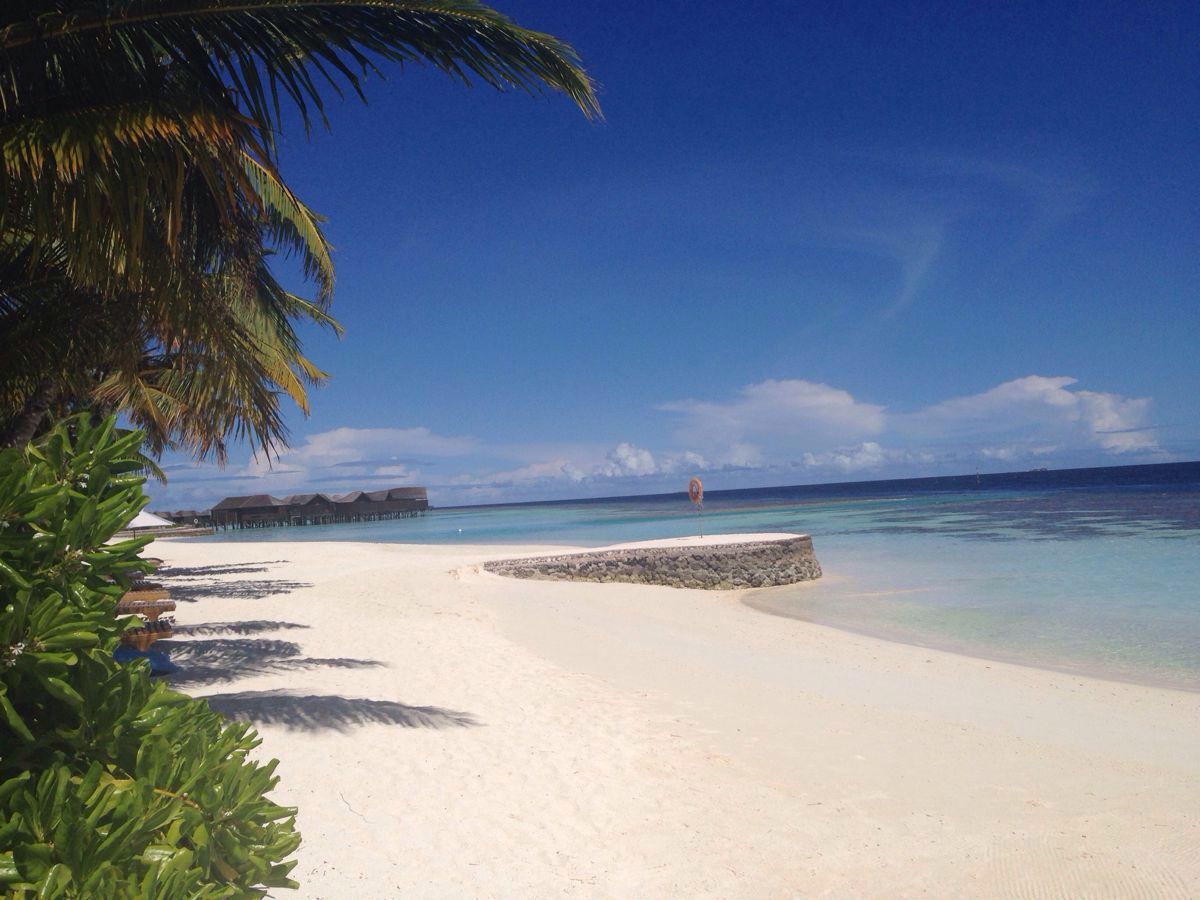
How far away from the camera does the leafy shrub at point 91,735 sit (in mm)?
1390

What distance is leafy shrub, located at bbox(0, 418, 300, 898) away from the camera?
1390 mm

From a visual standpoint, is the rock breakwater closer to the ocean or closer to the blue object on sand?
the ocean

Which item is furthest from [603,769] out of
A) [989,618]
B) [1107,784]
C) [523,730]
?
[989,618]

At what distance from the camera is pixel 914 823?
14.7ft

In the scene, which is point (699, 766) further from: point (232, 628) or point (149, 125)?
point (232, 628)

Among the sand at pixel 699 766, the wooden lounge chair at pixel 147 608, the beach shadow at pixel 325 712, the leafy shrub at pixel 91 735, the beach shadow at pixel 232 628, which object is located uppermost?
the leafy shrub at pixel 91 735

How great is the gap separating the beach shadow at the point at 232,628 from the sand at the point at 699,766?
0.34 ft

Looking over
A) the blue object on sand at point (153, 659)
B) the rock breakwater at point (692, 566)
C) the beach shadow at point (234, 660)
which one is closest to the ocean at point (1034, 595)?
Result: the rock breakwater at point (692, 566)

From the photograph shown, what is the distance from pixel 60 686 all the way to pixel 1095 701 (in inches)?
339

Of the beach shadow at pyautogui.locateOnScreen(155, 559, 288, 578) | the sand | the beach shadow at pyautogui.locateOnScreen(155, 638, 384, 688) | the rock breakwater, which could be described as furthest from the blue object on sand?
the beach shadow at pyautogui.locateOnScreen(155, 559, 288, 578)

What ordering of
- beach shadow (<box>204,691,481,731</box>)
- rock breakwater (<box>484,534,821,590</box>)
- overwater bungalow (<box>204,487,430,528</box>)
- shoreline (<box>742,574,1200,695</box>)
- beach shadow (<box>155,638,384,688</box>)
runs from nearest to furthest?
beach shadow (<box>204,691,481,731</box>) → beach shadow (<box>155,638,384,688</box>) → shoreline (<box>742,574,1200,695</box>) → rock breakwater (<box>484,534,821,590</box>) → overwater bungalow (<box>204,487,430,528</box>)

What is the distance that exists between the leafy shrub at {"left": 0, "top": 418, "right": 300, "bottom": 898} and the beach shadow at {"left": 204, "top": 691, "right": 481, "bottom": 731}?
4.40 metres

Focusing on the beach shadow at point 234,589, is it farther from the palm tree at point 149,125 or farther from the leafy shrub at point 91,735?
the leafy shrub at point 91,735

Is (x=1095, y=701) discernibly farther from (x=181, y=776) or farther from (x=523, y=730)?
(x=181, y=776)
